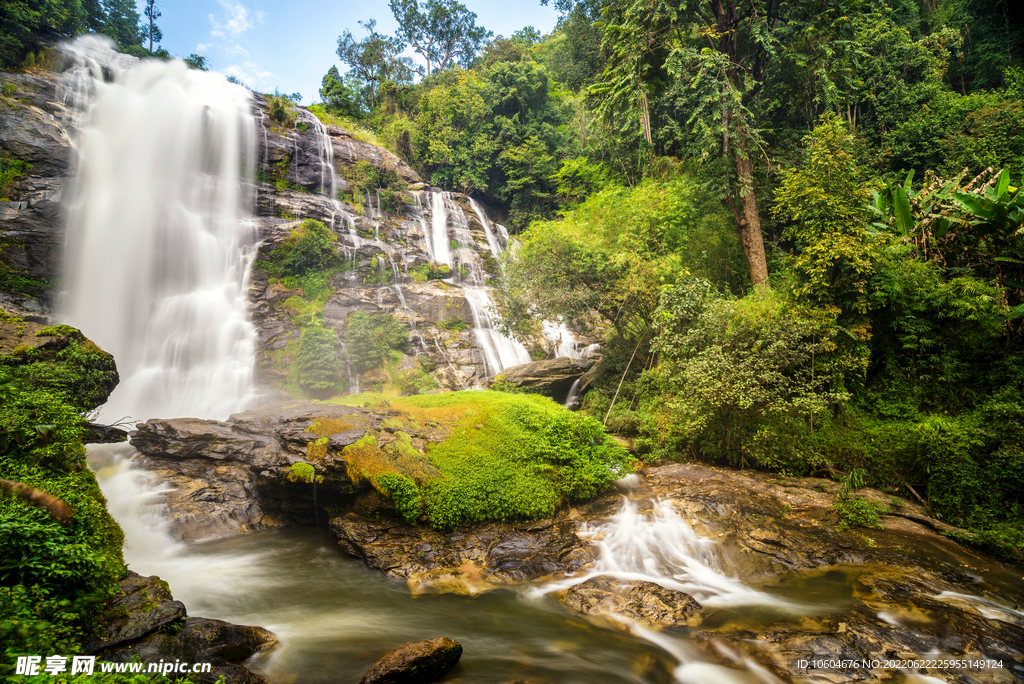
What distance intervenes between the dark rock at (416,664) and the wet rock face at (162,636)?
46.7 inches

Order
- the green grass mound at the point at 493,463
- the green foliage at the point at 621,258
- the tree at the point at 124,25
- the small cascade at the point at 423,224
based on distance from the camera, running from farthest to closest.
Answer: the small cascade at the point at 423,224 < the tree at the point at 124,25 < the green foliage at the point at 621,258 < the green grass mound at the point at 493,463

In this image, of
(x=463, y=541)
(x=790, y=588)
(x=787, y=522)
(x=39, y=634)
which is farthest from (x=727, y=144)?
(x=39, y=634)

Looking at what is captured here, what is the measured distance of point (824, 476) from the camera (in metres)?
9.72

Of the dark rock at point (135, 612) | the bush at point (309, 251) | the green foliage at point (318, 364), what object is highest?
the bush at point (309, 251)

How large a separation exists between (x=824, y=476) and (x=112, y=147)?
26.4 m

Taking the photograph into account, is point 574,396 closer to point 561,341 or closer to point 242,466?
point 561,341

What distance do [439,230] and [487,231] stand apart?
334 cm

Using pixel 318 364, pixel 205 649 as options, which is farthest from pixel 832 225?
pixel 318 364

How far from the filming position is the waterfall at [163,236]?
15.8 metres

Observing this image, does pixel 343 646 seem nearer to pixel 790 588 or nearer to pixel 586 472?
pixel 586 472

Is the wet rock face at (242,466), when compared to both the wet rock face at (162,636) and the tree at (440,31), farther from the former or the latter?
the tree at (440,31)

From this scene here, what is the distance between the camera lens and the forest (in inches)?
337

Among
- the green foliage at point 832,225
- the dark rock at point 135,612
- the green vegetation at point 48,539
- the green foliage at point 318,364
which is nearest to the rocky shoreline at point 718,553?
the dark rock at point 135,612

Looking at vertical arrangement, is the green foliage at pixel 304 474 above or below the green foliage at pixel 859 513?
above
